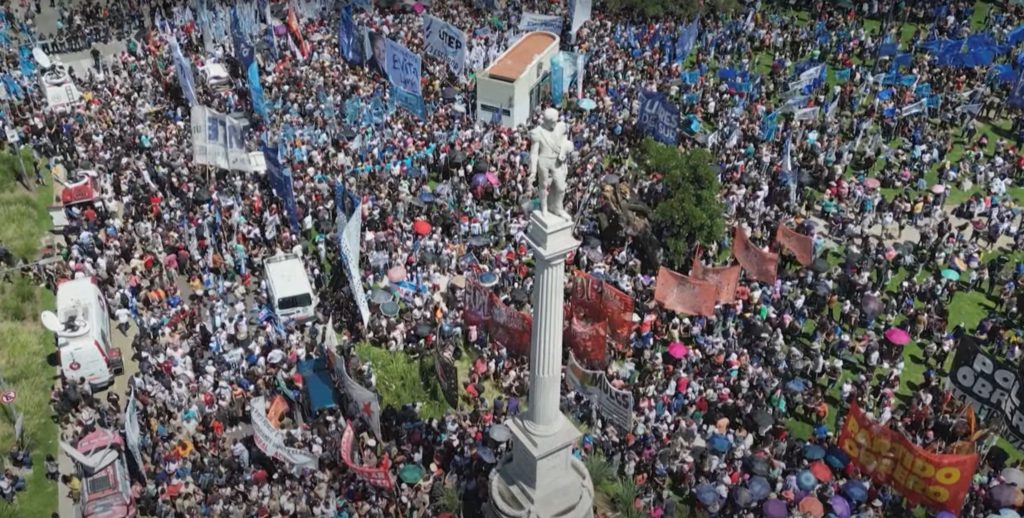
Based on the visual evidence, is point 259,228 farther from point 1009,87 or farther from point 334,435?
point 1009,87

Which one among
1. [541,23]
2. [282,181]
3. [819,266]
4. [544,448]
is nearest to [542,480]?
[544,448]

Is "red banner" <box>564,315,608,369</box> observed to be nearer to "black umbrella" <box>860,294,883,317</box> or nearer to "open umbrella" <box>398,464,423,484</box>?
"open umbrella" <box>398,464,423,484</box>

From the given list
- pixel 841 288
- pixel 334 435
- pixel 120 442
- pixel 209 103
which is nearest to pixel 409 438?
pixel 334 435

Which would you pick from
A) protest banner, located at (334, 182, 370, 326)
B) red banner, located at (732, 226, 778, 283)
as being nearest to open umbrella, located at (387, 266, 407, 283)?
protest banner, located at (334, 182, 370, 326)

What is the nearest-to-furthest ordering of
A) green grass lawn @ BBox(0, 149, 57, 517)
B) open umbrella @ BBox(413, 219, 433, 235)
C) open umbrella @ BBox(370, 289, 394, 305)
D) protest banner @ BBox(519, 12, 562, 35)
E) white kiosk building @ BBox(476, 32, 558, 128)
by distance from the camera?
1. green grass lawn @ BBox(0, 149, 57, 517)
2. open umbrella @ BBox(370, 289, 394, 305)
3. open umbrella @ BBox(413, 219, 433, 235)
4. white kiosk building @ BBox(476, 32, 558, 128)
5. protest banner @ BBox(519, 12, 562, 35)

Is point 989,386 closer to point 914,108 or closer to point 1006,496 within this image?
point 1006,496
